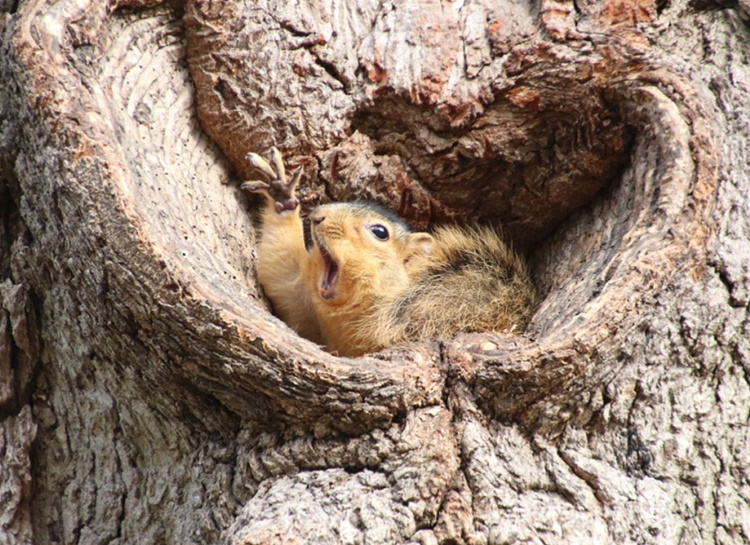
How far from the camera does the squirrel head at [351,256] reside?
13.6 feet

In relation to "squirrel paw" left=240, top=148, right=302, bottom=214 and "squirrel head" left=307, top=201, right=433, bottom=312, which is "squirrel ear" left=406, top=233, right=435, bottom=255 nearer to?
"squirrel head" left=307, top=201, right=433, bottom=312

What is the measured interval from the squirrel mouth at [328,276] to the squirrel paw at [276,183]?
28 centimetres

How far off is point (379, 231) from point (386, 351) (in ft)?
4.31

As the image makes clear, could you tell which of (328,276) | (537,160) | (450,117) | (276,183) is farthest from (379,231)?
(537,160)

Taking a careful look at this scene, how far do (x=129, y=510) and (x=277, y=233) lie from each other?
1.63 m

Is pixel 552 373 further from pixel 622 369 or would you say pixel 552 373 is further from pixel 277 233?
pixel 277 233

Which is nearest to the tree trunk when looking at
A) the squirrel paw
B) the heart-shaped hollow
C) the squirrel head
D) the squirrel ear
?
the heart-shaped hollow

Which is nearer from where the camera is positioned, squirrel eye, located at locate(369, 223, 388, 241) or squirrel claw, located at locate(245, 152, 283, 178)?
squirrel claw, located at locate(245, 152, 283, 178)

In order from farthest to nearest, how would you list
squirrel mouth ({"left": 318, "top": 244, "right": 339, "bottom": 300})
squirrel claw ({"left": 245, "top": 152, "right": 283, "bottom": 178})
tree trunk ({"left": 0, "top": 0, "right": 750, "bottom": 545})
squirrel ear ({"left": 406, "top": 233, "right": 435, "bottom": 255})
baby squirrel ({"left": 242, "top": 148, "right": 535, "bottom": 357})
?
1. squirrel ear ({"left": 406, "top": 233, "right": 435, "bottom": 255})
2. squirrel mouth ({"left": 318, "top": 244, "right": 339, "bottom": 300})
3. baby squirrel ({"left": 242, "top": 148, "right": 535, "bottom": 357})
4. squirrel claw ({"left": 245, "top": 152, "right": 283, "bottom": 178})
5. tree trunk ({"left": 0, "top": 0, "right": 750, "bottom": 545})

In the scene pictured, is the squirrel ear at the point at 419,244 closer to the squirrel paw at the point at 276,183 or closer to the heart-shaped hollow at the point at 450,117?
the heart-shaped hollow at the point at 450,117

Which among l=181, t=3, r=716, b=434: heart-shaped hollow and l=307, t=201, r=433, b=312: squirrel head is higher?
l=181, t=3, r=716, b=434: heart-shaped hollow

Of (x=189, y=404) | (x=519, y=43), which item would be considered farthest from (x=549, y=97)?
(x=189, y=404)

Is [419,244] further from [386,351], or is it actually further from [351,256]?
[386,351]

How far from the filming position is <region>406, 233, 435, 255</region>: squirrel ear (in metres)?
4.55
